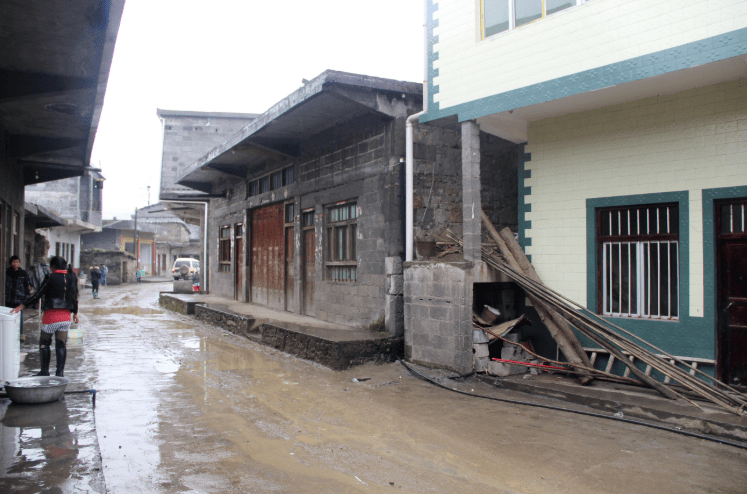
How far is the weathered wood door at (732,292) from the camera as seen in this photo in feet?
21.4

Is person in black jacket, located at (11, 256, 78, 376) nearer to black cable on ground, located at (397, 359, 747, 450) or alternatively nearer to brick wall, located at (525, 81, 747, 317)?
black cable on ground, located at (397, 359, 747, 450)

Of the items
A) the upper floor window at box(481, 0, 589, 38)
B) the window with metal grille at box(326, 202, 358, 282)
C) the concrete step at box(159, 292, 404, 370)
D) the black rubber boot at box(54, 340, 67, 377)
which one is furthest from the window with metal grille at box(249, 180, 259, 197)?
the upper floor window at box(481, 0, 589, 38)

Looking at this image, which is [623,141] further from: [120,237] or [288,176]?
[120,237]

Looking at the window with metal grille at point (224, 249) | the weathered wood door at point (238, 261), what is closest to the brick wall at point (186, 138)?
the window with metal grille at point (224, 249)

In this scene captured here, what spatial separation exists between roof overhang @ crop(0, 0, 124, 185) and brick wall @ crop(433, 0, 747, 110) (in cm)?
489

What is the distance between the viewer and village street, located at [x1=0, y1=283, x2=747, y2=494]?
396cm

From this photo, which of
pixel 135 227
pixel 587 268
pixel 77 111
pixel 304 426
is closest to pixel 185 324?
pixel 77 111

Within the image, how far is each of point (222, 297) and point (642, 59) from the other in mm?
15086

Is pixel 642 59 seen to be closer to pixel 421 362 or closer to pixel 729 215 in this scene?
pixel 729 215

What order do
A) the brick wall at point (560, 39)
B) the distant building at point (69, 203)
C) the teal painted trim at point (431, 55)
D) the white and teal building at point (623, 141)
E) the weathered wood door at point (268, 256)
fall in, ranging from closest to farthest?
the brick wall at point (560, 39) < the white and teal building at point (623, 141) < the teal painted trim at point (431, 55) < the weathered wood door at point (268, 256) < the distant building at point (69, 203)

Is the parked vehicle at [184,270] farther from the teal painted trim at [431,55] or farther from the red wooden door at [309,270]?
the teal painted trim at [431,55]

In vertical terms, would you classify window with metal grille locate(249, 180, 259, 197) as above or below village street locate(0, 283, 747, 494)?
above

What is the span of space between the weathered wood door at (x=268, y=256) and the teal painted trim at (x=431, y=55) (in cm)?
632

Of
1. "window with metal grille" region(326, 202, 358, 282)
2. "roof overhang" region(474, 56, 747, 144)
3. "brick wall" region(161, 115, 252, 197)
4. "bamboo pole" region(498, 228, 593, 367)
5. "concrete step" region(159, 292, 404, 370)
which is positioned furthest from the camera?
"brick wall" region(161, 115, 252, 197)
